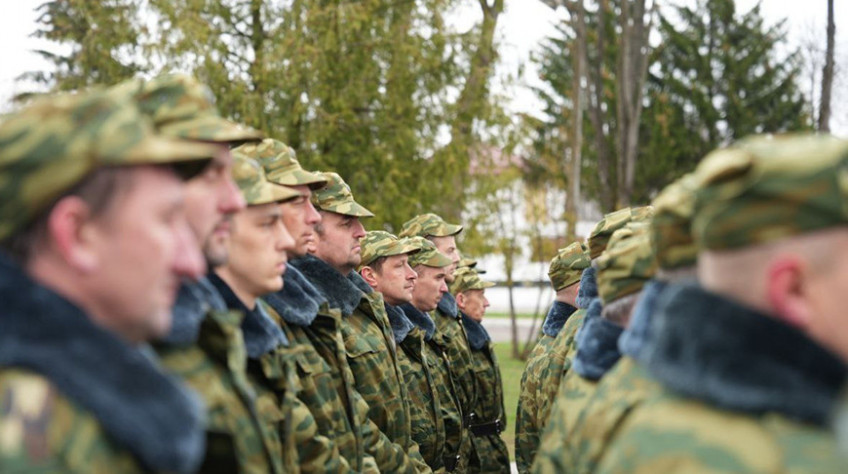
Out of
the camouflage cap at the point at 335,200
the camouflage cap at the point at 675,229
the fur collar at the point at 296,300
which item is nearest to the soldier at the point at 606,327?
the camouflage cap at the point at 675,229

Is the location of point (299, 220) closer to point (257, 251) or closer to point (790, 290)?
point (257, 251)

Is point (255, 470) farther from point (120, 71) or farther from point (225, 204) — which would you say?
point (120, 71)

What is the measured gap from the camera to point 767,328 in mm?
2199

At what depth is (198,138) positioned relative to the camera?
10.4ft

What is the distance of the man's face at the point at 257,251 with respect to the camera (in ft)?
13.9

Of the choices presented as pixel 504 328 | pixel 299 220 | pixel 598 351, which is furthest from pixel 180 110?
pixel 504 328

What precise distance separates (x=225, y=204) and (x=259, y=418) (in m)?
0.67

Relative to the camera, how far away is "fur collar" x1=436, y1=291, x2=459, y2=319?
32.0 feet

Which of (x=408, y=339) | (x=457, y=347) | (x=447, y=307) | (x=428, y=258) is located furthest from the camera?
(x=447, y=307)

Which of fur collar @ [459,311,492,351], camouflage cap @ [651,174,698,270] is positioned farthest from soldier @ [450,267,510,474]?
camouflage cap @ [651,174,698,270]

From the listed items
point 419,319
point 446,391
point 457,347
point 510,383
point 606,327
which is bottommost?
point 510,383

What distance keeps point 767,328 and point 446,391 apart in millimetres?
6601

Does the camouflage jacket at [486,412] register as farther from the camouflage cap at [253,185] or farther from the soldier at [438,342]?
the camouflage cap at [253,185]

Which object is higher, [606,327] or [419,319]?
[606,327]
